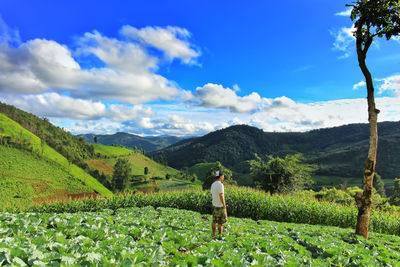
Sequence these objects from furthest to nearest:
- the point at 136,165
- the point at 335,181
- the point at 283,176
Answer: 1. the point at 136,165
2. the point at 335,181
3. the point at 283,176

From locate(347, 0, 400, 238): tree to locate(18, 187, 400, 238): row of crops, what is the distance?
253 inches

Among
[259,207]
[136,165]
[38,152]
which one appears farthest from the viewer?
[136,165]

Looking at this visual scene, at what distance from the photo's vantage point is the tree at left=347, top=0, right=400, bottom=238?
8.55 meters

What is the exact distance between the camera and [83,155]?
122625 millimetres

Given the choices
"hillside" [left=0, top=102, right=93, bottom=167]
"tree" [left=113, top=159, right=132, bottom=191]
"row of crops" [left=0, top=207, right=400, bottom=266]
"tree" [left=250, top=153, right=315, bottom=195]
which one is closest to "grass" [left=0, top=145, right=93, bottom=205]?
"hillside" [left=0, top=102, right=93, bottom=167]

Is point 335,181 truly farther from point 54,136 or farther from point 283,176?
point 54,136

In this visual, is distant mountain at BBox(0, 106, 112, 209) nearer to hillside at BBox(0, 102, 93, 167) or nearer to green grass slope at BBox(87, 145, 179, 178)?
hillside at BBox(0, 102, 93, 167)

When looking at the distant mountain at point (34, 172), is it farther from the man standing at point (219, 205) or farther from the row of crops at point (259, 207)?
the man standing at point (219, 205)

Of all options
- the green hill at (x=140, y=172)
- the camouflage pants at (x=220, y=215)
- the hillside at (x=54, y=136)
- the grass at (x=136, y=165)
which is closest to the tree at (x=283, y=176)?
the camouflage pants at (x=220, y=215)

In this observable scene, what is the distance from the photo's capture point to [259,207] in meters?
15.4

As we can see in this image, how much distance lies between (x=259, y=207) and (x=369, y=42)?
11.3m

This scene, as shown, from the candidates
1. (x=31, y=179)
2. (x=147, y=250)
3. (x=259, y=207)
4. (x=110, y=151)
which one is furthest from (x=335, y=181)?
(x=147, y=250)

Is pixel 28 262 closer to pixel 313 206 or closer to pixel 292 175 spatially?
pixel 313 206

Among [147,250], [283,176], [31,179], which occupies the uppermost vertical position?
[147,250]
